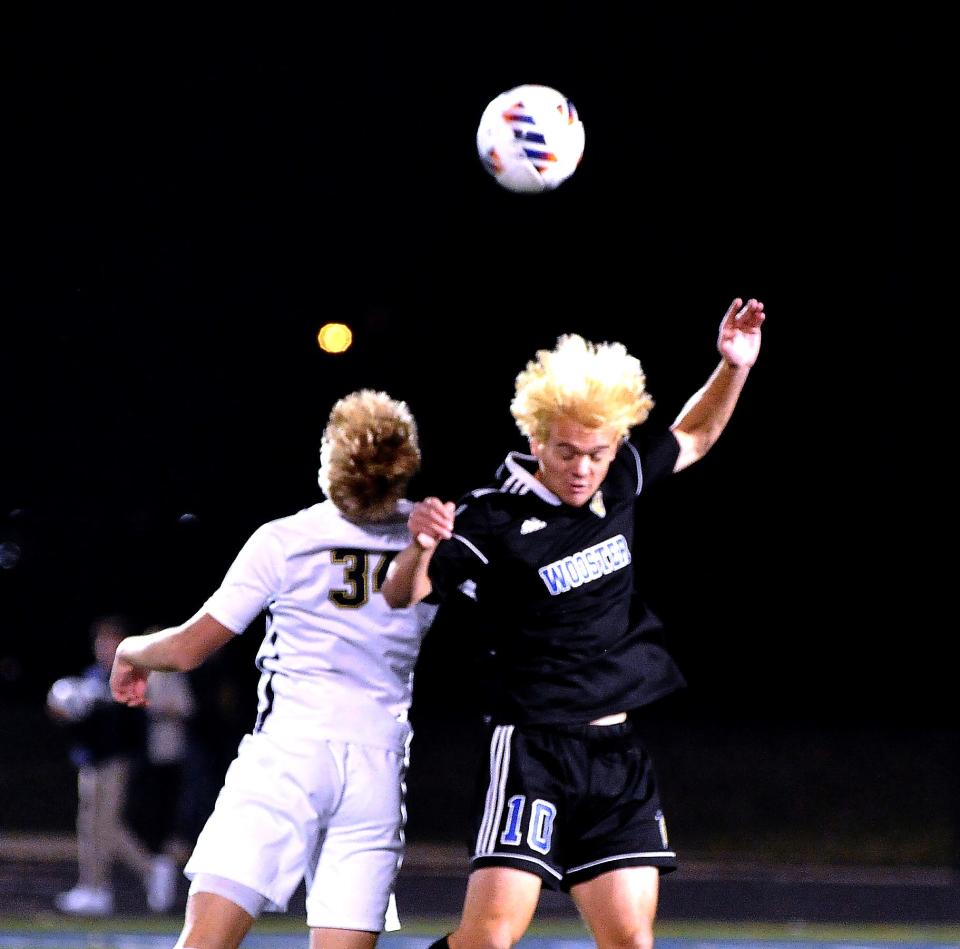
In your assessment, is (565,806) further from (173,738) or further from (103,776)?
(103,776)

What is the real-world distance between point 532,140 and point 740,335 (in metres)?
1.34

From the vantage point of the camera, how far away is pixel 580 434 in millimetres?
5910

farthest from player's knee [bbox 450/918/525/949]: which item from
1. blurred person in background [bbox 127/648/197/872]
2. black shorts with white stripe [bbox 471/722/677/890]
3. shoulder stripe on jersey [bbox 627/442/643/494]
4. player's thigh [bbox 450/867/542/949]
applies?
blurred person in background [bbox 127/648/197/872]

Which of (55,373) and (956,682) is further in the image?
(55,373)

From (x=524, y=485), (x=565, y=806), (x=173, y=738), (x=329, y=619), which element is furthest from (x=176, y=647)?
(x=173, y=738)

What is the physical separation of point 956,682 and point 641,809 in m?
17.5

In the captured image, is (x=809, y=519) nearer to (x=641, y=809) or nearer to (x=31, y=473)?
(x=31, y=473)

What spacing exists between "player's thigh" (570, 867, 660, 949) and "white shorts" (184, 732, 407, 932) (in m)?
0.63

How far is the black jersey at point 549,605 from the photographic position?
595 cm

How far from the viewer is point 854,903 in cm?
1530

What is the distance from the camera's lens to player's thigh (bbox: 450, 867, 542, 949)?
5754 millimetres

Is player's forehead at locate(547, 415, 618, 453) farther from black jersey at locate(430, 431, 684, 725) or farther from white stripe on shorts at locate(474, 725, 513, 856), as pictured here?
white stripe on shorts at locate(474, 725, 513, 856)

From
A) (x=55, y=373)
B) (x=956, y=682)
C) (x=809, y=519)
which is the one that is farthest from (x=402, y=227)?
(x=956, y=682)

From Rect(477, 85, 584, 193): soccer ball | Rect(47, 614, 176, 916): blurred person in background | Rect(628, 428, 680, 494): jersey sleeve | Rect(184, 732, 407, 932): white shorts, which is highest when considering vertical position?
Rect(477, 85, 584, 193): soccer ball
